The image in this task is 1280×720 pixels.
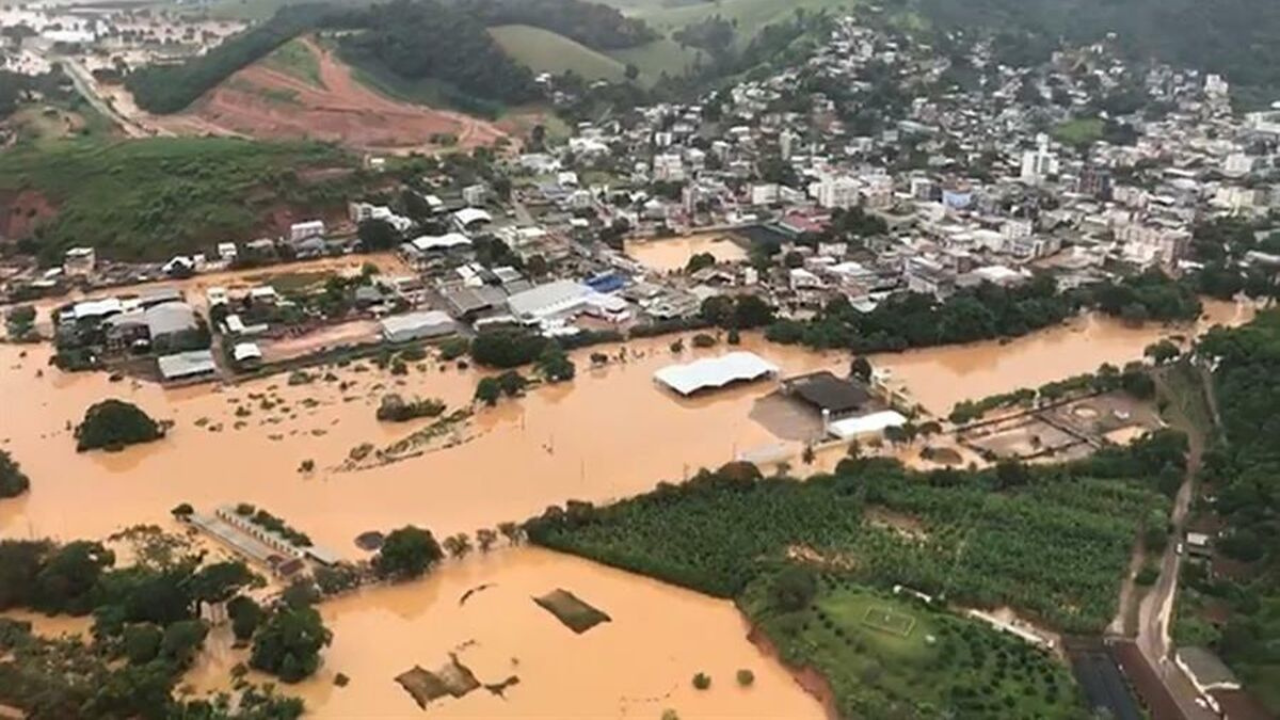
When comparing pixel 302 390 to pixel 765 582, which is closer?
pixel 765 582

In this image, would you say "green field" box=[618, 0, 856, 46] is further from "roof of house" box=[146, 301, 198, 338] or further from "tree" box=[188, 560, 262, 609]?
"tree" box=[188, 560, 262, 609]

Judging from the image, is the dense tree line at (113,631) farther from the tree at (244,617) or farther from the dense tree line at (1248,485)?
the dense tree line at (1248,485)

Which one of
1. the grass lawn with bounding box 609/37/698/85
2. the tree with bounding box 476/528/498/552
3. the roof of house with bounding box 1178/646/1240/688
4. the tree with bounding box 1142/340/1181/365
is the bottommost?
the tree with bounding box 476/528/498/552

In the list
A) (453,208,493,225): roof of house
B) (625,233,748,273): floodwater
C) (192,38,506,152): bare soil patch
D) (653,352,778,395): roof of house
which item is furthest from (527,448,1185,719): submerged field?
(192,38,506,152): bare soil patch

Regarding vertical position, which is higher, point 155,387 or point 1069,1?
point 1069,1

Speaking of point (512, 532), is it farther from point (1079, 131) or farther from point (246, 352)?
point (1079, 131)

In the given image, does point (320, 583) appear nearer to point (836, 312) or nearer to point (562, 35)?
point (836, 312)

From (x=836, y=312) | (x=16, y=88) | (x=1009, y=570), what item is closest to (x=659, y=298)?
(x=836, y=312)
